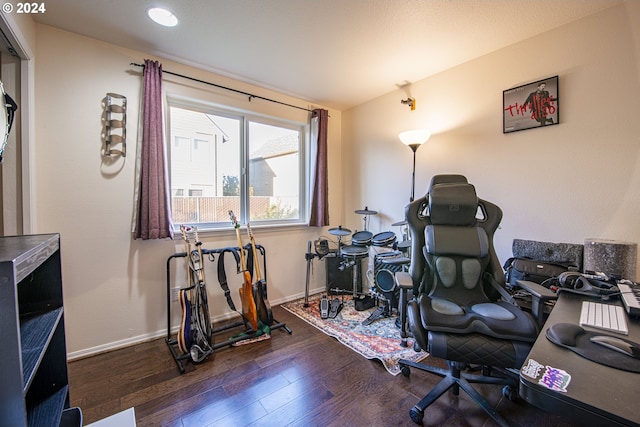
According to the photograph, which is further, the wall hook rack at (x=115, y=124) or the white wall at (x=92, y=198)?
the wall hook rack at (x=115, y=124)

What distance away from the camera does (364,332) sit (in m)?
2.44

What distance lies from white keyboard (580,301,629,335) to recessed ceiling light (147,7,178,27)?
9.26ft

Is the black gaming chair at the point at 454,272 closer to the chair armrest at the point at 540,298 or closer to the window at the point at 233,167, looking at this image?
the chair armrest at the point at 540,298

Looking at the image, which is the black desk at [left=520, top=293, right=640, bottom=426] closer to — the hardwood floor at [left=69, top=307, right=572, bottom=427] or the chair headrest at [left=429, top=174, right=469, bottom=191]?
the hardwood floor at [left=69, top=307, right=572, bottom=427]

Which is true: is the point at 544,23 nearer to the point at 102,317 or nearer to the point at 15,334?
the point at 15,334

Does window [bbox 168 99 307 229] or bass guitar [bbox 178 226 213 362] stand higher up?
window [bbox 168 99 307 229]

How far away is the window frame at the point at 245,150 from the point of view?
2.52 m

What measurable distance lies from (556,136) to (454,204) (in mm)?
1103

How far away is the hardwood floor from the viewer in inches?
58.7

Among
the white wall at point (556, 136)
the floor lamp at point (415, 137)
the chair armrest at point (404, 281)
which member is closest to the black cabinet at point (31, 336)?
the chair armrest at point (404, 281)

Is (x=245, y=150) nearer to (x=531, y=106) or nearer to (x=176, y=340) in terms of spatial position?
(x=176, y=340)

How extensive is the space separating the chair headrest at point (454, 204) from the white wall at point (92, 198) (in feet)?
7.37

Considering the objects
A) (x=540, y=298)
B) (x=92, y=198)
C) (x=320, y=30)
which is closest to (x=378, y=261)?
(x=540, y=298)

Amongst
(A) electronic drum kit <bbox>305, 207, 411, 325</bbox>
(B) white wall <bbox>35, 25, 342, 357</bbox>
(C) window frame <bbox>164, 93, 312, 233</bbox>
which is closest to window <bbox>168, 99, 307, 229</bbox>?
(C) window frame <bbox>164, 93, 312, 233</bbox>
